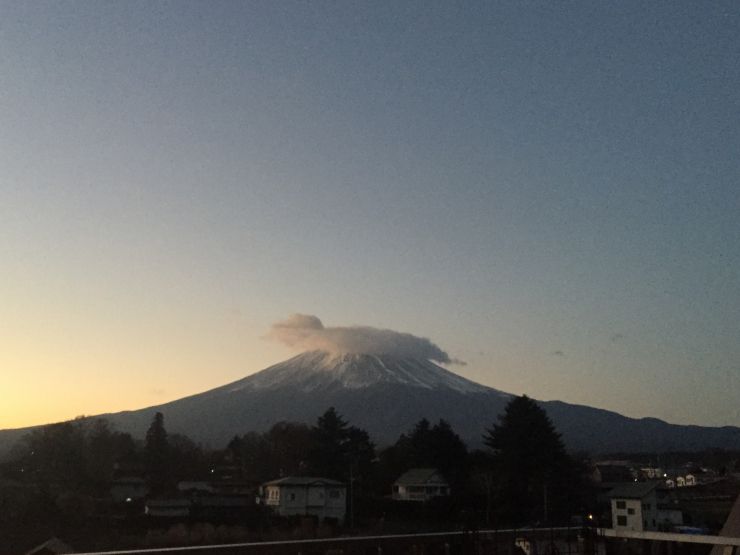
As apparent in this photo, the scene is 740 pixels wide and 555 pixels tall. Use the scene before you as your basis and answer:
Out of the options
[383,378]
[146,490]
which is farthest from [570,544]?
[383,378]

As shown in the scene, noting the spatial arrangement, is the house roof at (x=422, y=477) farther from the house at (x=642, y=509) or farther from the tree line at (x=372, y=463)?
the house at (x=642, y=509)

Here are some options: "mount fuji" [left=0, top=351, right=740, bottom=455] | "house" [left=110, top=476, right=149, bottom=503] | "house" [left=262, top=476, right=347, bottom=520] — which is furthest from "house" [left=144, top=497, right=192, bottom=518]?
"mount fuji" [left=0, top=351, right=740, bottom=455]

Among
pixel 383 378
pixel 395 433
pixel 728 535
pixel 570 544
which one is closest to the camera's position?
pixel 728 535

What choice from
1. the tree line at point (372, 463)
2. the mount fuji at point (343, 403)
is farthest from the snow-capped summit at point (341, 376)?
the tree line at point (372, 463)

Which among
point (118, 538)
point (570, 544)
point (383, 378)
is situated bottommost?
point (118, 538)

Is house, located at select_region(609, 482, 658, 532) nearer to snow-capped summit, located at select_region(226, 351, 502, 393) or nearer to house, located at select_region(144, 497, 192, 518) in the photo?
house, located at select_region(144, 497, 192, 518)

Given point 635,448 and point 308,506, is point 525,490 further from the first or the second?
point 635,448
